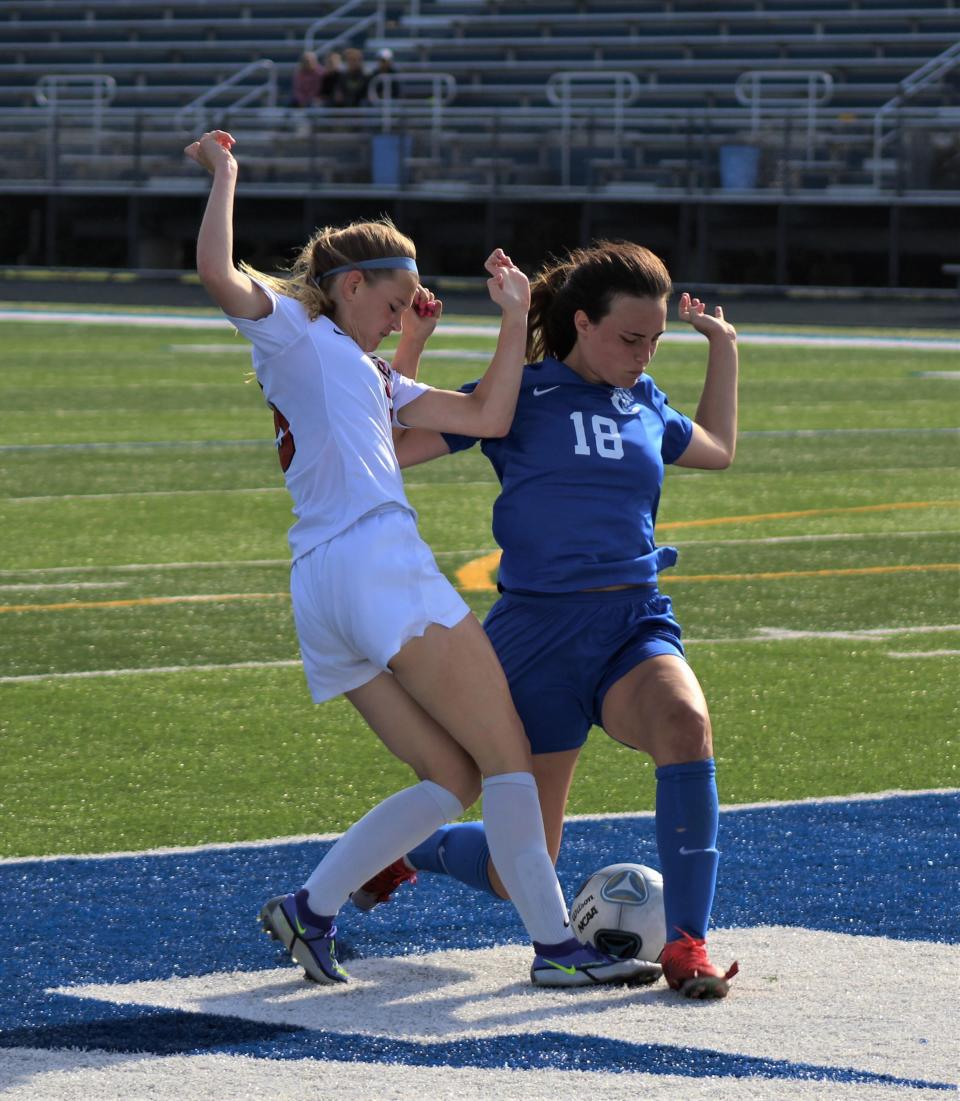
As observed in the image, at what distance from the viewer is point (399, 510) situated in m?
4.28

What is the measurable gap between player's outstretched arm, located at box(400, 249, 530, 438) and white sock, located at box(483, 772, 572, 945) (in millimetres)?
741

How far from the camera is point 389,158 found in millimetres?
29375

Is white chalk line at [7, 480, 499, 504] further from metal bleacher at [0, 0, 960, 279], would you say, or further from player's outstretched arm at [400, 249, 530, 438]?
metal bleacher at [0, 0, 960, 279]

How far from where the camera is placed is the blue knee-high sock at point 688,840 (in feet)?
13.8

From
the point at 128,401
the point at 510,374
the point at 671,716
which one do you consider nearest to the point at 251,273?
the point at 510,374

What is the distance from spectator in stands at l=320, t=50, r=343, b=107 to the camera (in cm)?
3061

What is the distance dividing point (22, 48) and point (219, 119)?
763 centimetres

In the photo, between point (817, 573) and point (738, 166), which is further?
point (738, 166)

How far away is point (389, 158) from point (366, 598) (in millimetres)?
25812

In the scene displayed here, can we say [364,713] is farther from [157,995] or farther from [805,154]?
[805,154]

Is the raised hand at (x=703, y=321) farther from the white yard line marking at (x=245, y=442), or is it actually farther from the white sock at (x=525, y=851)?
the white yard line marking at (x=245, y=442)

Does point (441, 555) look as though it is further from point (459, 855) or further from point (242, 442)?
point (459, 855)

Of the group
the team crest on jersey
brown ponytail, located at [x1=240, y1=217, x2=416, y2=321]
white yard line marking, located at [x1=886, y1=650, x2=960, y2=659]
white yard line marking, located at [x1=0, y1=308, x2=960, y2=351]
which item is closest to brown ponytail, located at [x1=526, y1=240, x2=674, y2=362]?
the team crest on jersey

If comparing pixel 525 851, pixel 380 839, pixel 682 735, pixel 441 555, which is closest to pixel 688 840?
pixel 682 735
